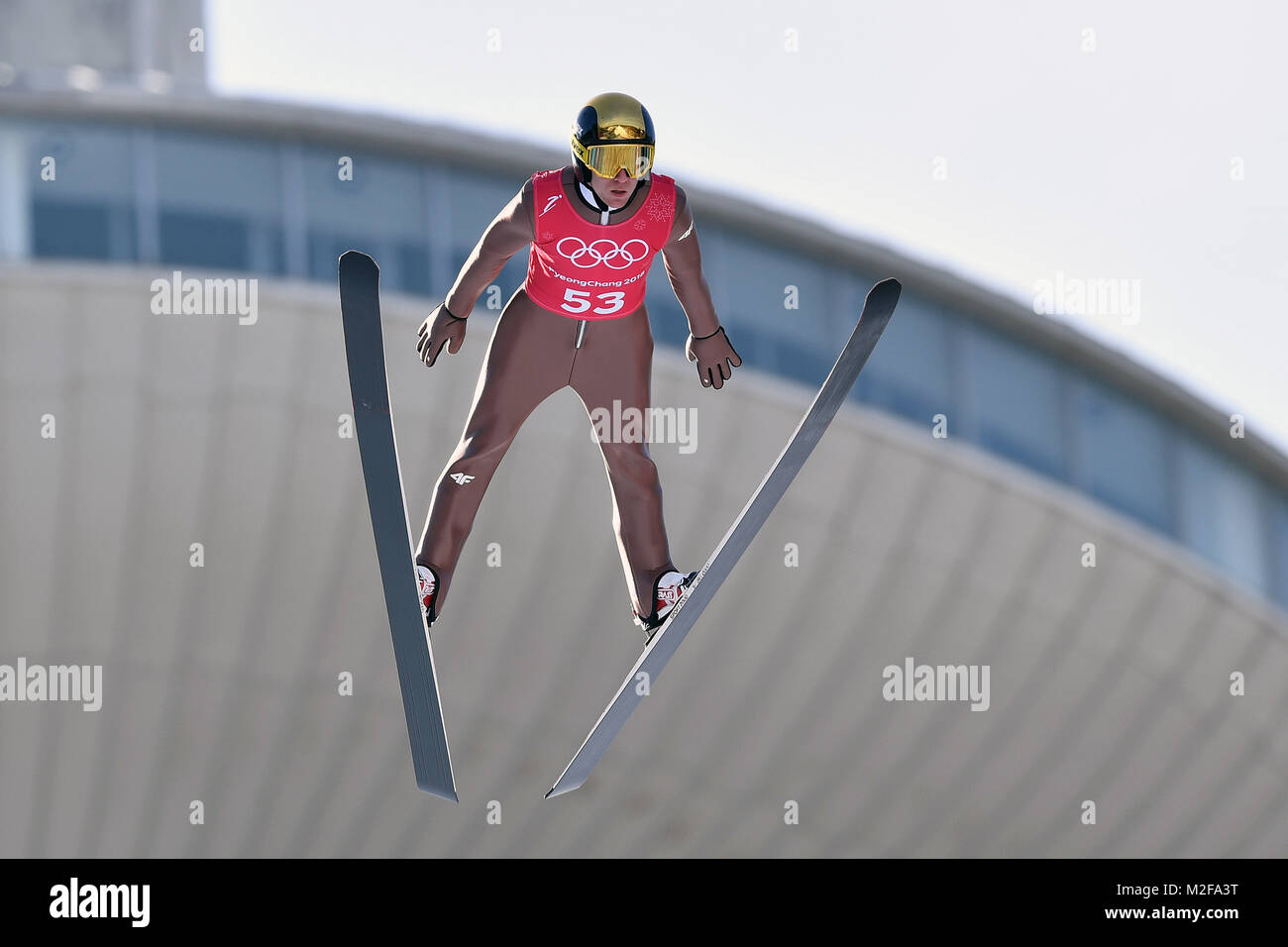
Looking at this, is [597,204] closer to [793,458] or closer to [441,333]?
[441,333]

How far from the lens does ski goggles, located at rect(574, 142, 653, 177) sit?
6.69 meters

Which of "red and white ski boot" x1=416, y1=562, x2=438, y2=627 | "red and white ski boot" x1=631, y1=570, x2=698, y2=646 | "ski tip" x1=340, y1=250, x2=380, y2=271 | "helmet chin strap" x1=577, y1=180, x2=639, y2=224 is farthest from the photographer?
"red and white ski boot" x1=631, y1=570, x2=698, y2=646

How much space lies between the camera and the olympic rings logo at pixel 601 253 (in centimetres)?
702

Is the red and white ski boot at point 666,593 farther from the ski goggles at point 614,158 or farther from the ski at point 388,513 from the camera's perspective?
the ski goggles at point 614,158

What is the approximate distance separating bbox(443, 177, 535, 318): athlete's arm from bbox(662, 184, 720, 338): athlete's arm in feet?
1.94

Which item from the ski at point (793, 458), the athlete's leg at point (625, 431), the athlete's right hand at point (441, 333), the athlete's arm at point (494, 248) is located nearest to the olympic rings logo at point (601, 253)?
the athlete's arm at point (494, 248)

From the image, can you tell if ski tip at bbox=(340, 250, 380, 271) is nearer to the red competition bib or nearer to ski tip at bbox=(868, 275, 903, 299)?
the red competition bib

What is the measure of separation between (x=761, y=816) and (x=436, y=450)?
5.99m

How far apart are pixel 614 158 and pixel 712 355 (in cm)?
124

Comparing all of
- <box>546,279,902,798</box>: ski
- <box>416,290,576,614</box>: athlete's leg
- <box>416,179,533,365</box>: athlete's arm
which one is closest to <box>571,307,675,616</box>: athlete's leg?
<box>416,290,576,614</box>: athlete's leg

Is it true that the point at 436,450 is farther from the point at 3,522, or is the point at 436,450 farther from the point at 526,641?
the point at 3,522

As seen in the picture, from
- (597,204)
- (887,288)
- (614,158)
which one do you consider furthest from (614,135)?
(887,288)
